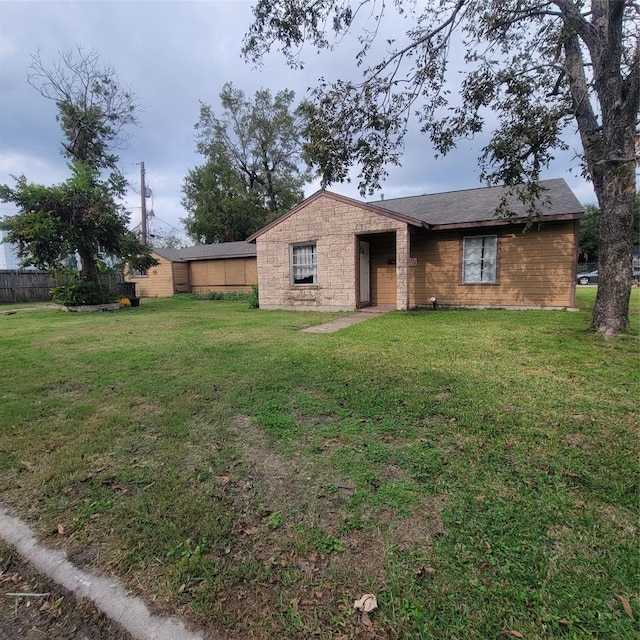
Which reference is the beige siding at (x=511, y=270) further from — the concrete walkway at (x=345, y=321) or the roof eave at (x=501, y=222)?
the concrete walkway at (x=345, y=321)

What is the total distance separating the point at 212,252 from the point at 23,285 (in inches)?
387

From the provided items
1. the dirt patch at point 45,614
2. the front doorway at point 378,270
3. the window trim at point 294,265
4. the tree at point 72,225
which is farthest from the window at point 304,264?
the dirt patch at point 45,614

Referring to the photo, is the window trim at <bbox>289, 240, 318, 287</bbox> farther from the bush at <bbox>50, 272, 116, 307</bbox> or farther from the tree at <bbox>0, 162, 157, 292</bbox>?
the bush at <bbox>50, 272, 116, 307</bbox>

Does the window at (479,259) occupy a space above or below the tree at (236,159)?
below

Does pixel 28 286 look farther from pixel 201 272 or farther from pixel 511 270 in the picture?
pixel 511 270

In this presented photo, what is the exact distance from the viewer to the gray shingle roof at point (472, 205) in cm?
1033

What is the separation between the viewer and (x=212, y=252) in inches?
855

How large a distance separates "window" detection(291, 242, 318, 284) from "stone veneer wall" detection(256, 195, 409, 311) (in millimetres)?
187

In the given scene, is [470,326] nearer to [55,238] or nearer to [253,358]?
[253,358]

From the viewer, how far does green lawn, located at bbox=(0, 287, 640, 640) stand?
1.59m

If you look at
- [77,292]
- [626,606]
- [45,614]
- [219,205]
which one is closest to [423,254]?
[626,606]

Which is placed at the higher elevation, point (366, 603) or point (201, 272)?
point (201, 272)

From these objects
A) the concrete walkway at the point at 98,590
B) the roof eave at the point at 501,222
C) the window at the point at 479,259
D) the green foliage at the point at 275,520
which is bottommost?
the concrete walkway at the point at 98,590

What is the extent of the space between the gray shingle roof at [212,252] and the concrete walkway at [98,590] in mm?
18168
